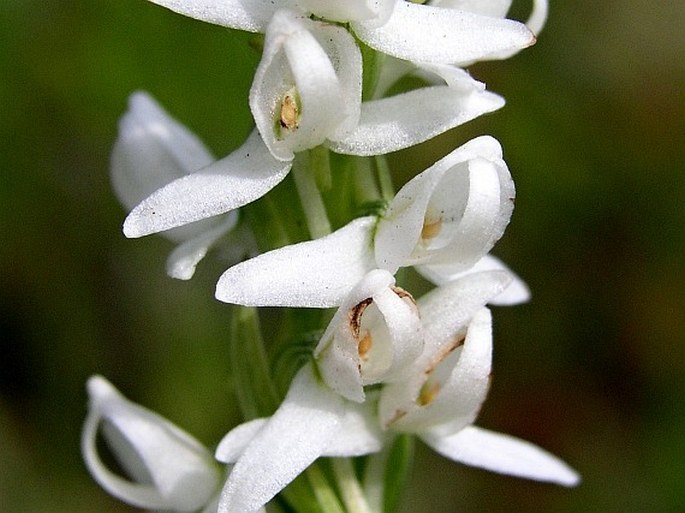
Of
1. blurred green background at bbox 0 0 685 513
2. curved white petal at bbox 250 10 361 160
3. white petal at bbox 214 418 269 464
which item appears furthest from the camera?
blurred green background at bbox 0 0 685 513

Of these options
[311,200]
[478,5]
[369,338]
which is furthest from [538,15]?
[369,338]

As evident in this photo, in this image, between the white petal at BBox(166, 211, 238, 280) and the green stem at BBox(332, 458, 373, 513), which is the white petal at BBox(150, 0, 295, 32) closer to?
the white petal at BBox(166, 211, 238, 280)

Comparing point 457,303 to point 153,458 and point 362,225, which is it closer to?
point 362,225

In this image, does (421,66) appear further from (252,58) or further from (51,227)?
(51,227)

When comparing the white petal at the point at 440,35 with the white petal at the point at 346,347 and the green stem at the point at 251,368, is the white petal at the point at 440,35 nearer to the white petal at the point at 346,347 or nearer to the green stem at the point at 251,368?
the white petal at the point at 346,347

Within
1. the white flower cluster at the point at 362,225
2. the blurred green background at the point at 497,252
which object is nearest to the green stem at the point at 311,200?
the white flower cluster at the point at 362,225

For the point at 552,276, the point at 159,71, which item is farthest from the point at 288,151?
the point at 552,276

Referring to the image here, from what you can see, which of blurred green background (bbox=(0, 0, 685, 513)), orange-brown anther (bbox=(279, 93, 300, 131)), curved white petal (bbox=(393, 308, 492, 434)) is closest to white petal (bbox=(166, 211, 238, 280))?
orange-brown anther (bbox=(279, 93, 300, 131))
